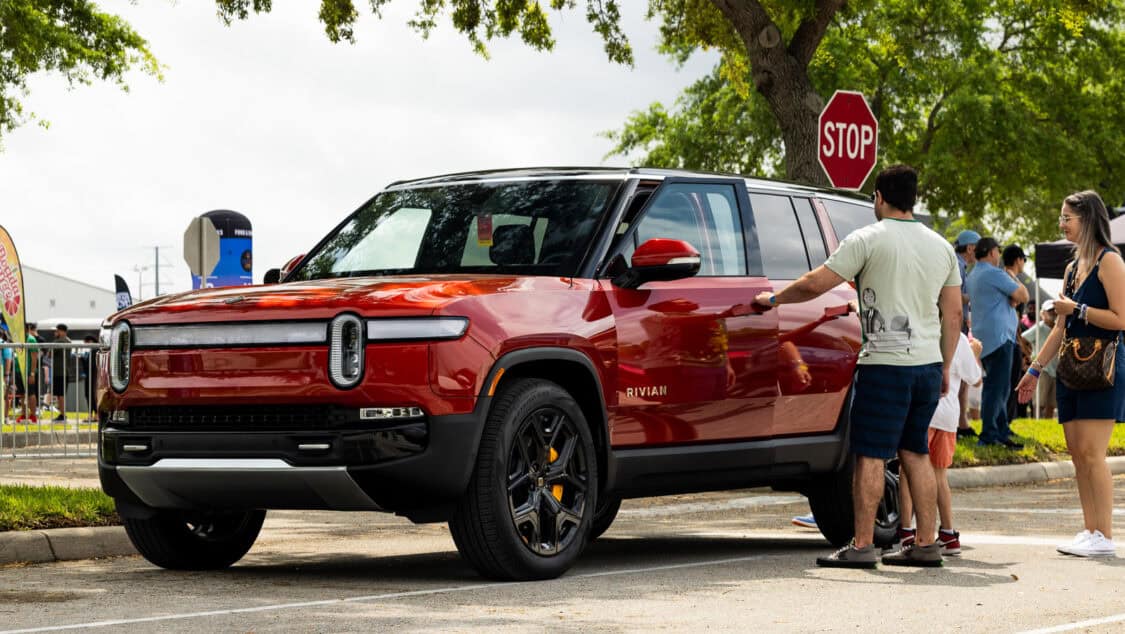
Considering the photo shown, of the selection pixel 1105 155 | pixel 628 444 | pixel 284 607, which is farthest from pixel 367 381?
pixel 1105 155

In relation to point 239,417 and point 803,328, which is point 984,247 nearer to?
point 803,328

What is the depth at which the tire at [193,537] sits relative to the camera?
27.4 ft

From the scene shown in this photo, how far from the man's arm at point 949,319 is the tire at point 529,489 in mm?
1997

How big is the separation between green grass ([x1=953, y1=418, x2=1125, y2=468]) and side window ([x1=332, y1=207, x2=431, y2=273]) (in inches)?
299

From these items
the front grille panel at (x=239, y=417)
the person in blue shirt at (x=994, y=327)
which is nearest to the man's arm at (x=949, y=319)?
the front grille panel at (x=239, y=417)

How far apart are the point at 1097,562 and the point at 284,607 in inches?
169

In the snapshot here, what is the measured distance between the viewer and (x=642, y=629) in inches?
246

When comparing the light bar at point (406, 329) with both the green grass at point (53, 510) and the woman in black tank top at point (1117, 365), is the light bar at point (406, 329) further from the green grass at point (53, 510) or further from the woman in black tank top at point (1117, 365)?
the woman in black tank top at point (1117, 365)

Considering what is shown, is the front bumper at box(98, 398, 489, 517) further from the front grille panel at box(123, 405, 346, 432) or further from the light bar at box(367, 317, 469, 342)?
the light bar at box(367, 317, 469, 342)

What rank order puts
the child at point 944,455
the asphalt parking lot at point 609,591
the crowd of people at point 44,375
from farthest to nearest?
the crowd of people at point 44,375
the child at point 944,455
the asphalt parking lot at point 609,591

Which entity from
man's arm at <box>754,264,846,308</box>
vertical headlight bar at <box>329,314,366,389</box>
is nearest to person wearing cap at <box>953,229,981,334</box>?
man's arm at <box>754,264,846,308</box>

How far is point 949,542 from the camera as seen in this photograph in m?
9.13

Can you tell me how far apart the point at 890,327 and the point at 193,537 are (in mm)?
3633

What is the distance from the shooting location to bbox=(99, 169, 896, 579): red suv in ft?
23.5
